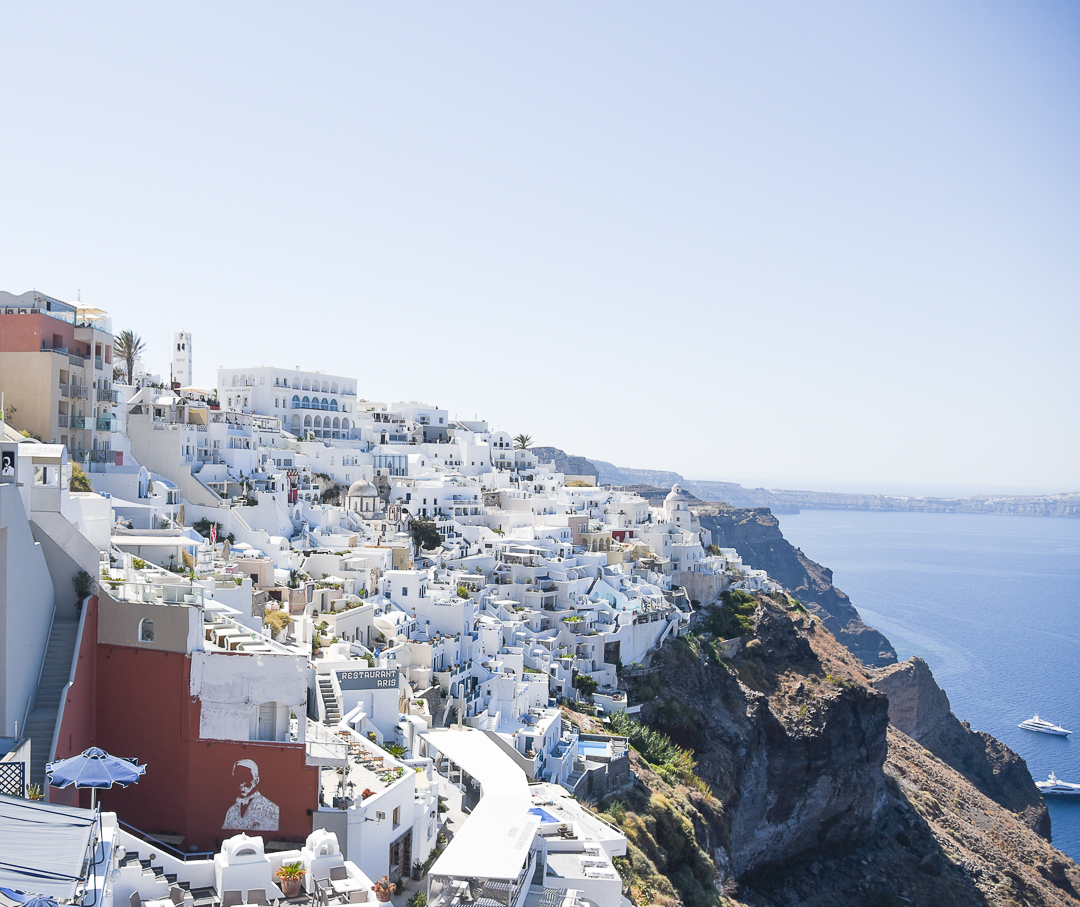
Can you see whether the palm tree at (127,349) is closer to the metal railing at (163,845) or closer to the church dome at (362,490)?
the church dome at (362,490)

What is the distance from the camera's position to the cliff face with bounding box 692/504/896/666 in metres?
126

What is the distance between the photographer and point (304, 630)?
32.3 meters

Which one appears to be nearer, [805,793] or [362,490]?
[805,793]

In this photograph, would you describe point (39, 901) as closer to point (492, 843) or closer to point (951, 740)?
point (492, 843)

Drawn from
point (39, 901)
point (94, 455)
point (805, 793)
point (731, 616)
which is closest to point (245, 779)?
point (39, 901)

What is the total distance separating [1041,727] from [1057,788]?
12.1 metres

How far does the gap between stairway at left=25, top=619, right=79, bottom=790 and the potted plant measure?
14.1 ft

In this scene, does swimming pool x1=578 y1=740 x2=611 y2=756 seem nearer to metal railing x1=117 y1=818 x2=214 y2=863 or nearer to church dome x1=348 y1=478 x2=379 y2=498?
metal railing x1=117 y1=818 x2=214 y2=863

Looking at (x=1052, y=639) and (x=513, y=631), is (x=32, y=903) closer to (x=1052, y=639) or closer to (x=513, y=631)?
(x=513, y=631)

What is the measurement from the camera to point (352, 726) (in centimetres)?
2564

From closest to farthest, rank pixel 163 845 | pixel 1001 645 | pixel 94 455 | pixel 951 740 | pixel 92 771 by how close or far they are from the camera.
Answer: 1. pixel 92 771
2. pixel 163 845
3. pixel 94 455
4. pixel 951 740
5. pixel 1001 645

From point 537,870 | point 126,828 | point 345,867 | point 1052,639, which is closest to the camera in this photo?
point 345,867

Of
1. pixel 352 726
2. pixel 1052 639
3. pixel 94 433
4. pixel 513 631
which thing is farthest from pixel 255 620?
pixel 1052 639

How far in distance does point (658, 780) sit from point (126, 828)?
30.9 meters
